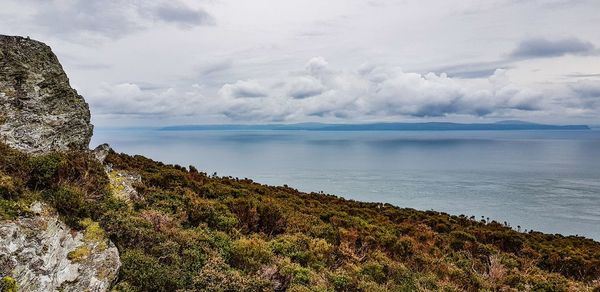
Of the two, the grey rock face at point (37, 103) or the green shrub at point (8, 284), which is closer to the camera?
the green shrub at point (8, 284)

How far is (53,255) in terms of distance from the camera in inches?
231

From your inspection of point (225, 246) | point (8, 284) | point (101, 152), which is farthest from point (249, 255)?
point (101, 152)

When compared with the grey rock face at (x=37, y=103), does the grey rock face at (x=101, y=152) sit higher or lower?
lower

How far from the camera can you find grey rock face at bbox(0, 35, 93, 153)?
9.66 metres

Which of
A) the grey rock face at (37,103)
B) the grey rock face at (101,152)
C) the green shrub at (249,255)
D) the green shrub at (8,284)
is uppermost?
the grey rock face at (37,103)

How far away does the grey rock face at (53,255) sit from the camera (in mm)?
5320

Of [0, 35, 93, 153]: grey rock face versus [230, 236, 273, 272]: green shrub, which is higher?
[0, 35, 93, 153]: grey rock face

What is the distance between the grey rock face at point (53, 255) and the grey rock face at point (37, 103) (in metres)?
4.15

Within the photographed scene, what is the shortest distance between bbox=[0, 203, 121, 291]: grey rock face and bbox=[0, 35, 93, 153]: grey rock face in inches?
163

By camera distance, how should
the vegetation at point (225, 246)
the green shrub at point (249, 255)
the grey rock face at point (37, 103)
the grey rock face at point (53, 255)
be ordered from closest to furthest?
the grey rock face at point (53, 255), the vegetation at point (225, 246), the green shrub at point (249, 255), the grey rock face at point (37, 103)

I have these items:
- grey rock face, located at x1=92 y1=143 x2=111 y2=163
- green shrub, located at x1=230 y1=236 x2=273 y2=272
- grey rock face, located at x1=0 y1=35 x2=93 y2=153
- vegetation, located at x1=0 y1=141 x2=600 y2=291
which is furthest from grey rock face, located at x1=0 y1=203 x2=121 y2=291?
grey rock face, located at x1=92 y1=143 x2=111 y2=163

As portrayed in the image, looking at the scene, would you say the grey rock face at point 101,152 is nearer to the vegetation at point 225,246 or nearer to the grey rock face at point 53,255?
the vegetation at point 225,246

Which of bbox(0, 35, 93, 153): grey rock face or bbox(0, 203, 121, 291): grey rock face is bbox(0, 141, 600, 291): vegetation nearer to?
bbox(0, 203, 121, 291): grey rock face

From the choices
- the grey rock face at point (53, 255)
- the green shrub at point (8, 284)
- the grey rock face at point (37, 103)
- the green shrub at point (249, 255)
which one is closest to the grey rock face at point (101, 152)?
the grey rock face at point (37, 103)
